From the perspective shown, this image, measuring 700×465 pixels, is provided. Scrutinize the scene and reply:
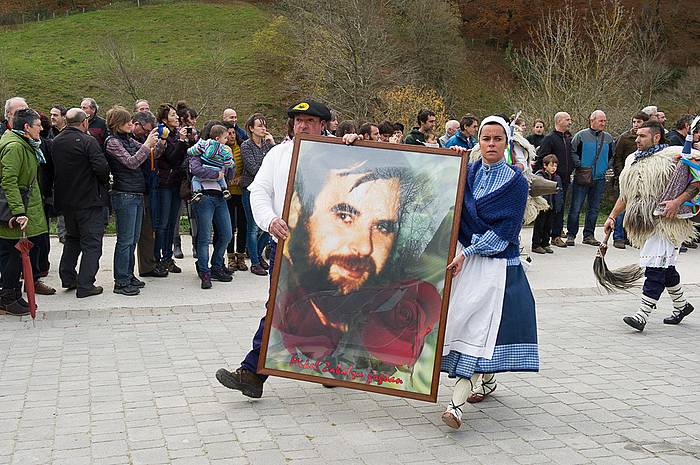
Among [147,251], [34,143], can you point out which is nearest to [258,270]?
[147,251]

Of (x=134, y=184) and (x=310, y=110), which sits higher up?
(x=310, y=110)

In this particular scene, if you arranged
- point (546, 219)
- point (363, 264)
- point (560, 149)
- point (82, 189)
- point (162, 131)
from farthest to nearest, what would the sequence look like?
1. point (560, 149)
2. point (546, 219)
3. point (162, 131)
4. point (82, 189)
5. point (363, 264)

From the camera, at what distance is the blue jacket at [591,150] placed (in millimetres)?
13680

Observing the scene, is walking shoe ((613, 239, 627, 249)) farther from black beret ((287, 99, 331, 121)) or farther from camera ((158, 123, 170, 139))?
black beret ((287, 99, 331, 121))

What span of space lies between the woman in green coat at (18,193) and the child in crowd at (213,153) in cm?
189

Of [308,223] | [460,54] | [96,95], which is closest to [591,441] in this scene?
[308,223]

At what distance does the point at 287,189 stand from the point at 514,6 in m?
66.0

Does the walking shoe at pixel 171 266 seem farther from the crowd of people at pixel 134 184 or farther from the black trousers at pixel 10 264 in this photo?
the black trousers at pixel 10 264

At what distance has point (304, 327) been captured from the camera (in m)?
5.46

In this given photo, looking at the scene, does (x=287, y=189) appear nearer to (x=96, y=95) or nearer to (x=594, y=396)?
(x=594, y=396)

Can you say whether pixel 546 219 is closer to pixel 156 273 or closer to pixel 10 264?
pixel 156 273

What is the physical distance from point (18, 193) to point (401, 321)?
4587mm

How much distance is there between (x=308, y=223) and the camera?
5484mm

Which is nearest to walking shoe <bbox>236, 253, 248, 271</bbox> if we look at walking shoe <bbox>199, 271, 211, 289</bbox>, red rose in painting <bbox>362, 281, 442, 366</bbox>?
walking shoe <bbox>199, 271, 211, 289</bbox>
